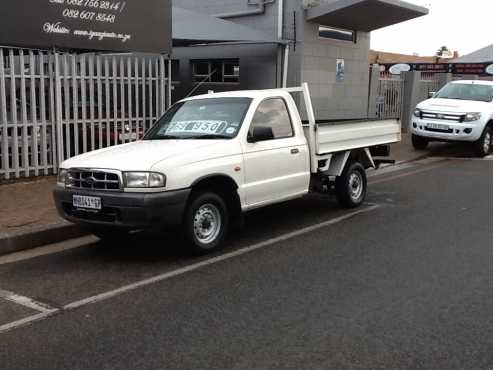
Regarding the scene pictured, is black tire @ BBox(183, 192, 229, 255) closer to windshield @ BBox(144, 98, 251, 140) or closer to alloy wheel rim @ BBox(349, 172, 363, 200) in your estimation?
windshield @ BBox(144, 98, 251, 140)

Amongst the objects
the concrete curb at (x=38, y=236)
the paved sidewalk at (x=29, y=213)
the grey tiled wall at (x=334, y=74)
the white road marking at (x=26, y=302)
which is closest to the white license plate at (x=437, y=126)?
the grey tiled wall at (x=334, y=74)

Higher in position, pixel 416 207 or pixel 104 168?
pixel 104 168

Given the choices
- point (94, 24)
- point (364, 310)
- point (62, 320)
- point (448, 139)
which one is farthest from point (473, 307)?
point (448, 139)

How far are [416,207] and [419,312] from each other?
4.40 metres

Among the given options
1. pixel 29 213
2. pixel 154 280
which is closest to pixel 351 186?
pixel 154 280

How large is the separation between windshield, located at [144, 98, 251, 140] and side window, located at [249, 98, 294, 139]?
0.20m

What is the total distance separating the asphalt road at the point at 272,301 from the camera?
3930 mm

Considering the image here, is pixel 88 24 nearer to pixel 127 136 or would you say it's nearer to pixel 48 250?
A: pixel 127 136

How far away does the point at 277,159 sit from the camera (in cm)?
709

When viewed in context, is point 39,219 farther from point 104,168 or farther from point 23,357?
point 23,357

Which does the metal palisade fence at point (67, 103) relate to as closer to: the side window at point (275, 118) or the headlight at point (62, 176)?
the headlight at point (62, 176)

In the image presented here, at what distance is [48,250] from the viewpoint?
22.1 feet

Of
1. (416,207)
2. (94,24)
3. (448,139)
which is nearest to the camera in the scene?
(416,207)

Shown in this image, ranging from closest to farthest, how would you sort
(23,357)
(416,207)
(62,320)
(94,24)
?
(23,357) < (62,320) < (416,207) < (94,24)
